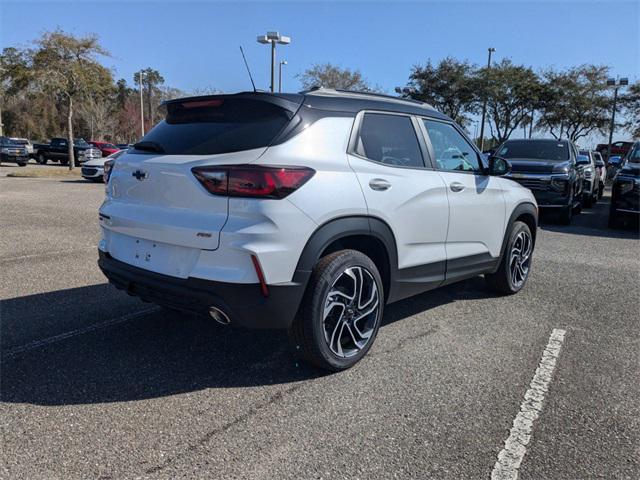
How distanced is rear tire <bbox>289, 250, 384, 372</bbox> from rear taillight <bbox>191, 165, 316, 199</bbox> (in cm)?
56

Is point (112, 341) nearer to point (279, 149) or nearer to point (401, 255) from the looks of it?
point (279, 149)

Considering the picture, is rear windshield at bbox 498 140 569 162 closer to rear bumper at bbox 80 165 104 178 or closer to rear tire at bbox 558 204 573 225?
rear tire at bbox 558 204 573 225

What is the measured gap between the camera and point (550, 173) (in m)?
10.9

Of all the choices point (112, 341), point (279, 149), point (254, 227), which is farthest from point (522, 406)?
point (112, 341)

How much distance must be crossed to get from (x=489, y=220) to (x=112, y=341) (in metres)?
3.32

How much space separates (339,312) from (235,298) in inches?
30.8

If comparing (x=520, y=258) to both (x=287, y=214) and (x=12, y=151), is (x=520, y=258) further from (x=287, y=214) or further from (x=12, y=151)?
(x=12, y=151)

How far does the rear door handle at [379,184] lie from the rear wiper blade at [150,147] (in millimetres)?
1375

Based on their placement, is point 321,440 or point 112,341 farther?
point 112,341

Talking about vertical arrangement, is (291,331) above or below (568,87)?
below

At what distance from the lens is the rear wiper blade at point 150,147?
11.1 ft

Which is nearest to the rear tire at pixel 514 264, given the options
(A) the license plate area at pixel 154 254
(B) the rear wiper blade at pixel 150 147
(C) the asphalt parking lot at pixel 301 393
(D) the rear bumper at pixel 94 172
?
(C) the asphalt parking lot at pixel 301 393

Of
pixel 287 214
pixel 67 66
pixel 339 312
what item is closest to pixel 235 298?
pixel 287 214

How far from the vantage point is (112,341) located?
3793mm
